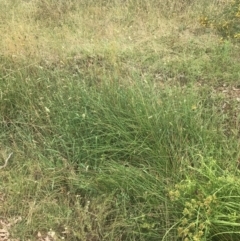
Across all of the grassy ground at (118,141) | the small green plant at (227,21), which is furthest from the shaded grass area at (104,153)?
the small green plant at (227,21)

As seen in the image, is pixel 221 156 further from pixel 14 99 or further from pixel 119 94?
pixel 14 99

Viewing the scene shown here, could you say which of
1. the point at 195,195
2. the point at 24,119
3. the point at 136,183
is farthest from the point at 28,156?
the point at 195,195

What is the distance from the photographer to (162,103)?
12.7 ft

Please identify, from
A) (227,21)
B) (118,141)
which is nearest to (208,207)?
(118,141)

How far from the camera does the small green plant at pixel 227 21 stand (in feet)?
19.9

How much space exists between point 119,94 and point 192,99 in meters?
0.74

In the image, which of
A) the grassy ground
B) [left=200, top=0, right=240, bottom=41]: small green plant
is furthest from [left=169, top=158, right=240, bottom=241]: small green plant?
[left=200, top=0, right=240, bottom=41]: small green plant

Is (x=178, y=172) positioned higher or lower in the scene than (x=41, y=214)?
higher

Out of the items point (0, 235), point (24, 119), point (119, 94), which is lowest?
point (0, 235)

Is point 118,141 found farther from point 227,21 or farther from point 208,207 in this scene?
point 227,21

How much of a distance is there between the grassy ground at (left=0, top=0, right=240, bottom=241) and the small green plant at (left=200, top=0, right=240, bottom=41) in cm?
47

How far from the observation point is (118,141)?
369 cm

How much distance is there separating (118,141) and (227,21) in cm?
355

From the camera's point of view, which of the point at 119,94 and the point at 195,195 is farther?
the point at 119,94
